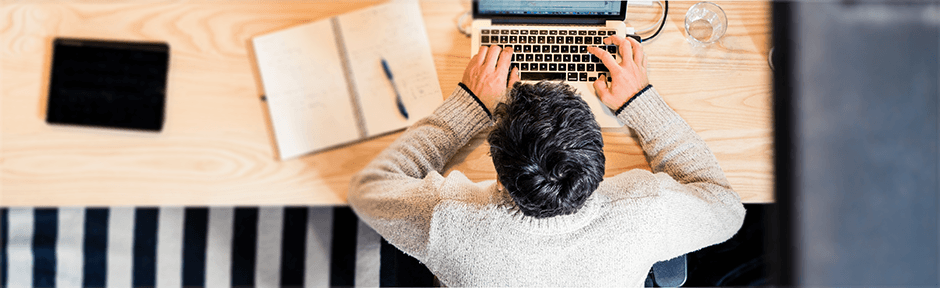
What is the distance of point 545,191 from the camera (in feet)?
2.05

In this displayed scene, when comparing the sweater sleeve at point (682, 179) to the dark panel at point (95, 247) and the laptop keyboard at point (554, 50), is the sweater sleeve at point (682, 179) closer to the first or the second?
the laptop keyboard at point (554, 50)

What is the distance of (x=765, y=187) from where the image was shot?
2.92 ft

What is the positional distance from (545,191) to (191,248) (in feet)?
4.03

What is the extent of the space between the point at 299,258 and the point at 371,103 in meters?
0.74

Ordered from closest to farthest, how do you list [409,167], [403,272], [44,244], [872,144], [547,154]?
1. [872,144]
2. [547,154]
3. [409,167]
4. [403,272]
5. [44,244]

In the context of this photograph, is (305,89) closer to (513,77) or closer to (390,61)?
(390,61)

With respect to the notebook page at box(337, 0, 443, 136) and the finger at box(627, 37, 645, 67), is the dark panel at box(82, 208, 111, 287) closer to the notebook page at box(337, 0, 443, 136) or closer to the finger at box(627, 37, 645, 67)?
the notebook page at box(337, 0, 443, 136)

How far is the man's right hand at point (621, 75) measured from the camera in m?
0.87

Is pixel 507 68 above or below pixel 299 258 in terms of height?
above

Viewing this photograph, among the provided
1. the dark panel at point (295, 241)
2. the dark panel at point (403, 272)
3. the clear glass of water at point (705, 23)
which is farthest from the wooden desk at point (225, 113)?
the dark panel at point (295, 241)

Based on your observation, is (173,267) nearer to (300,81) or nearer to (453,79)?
(300,81)

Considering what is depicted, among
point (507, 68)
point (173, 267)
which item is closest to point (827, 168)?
point (507, 68)

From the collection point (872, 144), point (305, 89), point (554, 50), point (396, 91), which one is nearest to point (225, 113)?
point (305, 89)

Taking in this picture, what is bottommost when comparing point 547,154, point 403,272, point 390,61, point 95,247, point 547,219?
point 95,247
